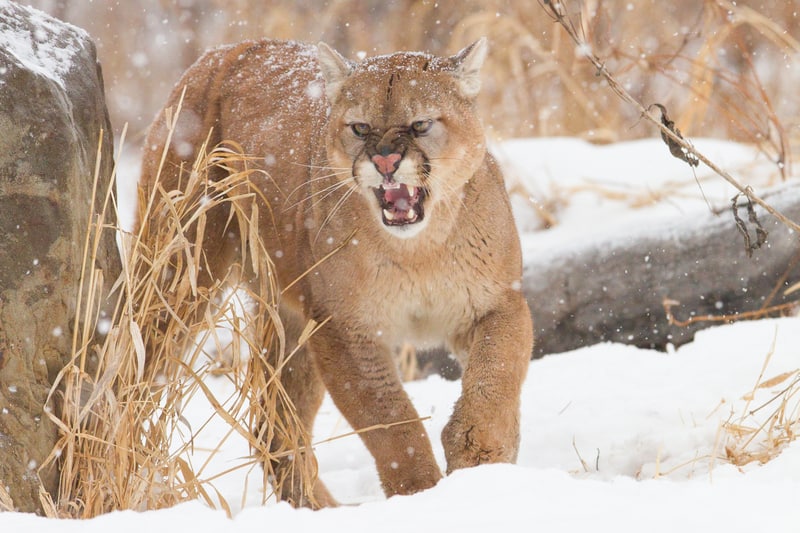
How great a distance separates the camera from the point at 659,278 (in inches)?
239

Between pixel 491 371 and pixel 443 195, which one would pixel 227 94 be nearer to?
pixel 443 195

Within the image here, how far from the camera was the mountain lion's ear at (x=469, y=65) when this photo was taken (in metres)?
4.12

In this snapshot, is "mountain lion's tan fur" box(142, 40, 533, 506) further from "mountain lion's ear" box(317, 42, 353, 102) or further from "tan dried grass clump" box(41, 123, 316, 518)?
"tan dried grass clump" box(41, 123, 316, 518)

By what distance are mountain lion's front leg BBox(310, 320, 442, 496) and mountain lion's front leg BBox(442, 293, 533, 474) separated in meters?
0.12

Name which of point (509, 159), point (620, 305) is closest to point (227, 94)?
point (620, 305)

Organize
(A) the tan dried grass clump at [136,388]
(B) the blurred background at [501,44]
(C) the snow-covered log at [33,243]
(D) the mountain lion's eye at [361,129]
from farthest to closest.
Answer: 1. (B) the blurred background at [501,44]
2. (D) the mountain lion's eye at [361,129]
3. (A) the tan dried grass clump at [136,388]
4. (C) the snow-covered log at [33,243]

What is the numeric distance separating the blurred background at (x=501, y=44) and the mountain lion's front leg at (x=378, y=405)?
5.85 m

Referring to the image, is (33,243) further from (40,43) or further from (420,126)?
(420,126)

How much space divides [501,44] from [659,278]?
4918 millimetres

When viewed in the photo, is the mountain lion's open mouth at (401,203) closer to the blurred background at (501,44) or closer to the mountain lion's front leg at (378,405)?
the mountain lion's front leg at (378,405)

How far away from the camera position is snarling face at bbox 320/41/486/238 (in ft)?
12.4

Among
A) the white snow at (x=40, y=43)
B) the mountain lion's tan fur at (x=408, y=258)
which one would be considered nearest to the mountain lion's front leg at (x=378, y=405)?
the mountain lion's tan fur at (x=408, y=258)

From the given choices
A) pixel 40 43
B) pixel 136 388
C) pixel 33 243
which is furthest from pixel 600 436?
pixel 40 43

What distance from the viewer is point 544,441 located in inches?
191
